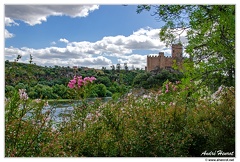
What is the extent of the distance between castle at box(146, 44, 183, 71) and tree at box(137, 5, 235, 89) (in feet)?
0.45

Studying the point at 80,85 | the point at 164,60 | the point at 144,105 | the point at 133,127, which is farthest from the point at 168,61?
the point at 80,85

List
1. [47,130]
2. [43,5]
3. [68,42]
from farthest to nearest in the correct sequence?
1. [68,42]
2. [43,5]
3. [47,130]

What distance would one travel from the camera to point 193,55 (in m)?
4.89

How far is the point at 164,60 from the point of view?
16.1ft

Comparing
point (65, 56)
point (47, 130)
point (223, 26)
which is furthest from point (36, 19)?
point (223, 26)

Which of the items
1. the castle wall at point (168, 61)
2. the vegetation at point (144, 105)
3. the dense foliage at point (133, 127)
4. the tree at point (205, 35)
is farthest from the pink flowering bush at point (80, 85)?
the tree at point (205, 35)

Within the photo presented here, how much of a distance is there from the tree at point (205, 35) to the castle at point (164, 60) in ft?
0.45

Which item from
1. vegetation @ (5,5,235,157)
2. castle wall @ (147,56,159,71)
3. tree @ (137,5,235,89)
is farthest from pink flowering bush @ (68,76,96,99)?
tree @ (137,5,235,89)

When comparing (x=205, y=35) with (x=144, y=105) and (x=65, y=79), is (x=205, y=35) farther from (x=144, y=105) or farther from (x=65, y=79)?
(x=65, y=79)

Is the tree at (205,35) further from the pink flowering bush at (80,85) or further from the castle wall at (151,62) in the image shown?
the pink flowering bush at (80,85)

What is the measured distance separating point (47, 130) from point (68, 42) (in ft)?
4.30

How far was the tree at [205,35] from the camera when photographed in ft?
14.5

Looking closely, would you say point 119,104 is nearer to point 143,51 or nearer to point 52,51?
point 143,51

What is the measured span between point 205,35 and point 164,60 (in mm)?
682
